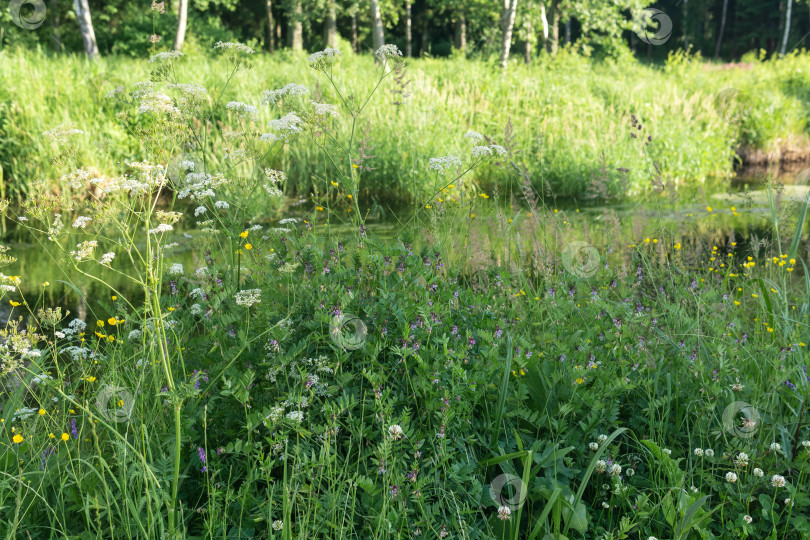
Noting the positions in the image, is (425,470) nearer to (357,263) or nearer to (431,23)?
(357,263)

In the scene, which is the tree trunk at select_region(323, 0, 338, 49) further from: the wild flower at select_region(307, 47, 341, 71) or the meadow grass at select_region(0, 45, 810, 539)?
the meadow grass at select_region(0, 45, 810, 539)

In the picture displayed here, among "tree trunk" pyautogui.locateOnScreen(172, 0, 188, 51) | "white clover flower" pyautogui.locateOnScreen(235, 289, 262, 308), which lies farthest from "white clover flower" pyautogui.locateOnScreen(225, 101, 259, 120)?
"tree trunk" pyautogui.locateOnScreen(172, 0, 188, 51)

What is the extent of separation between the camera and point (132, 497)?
77.9 inches

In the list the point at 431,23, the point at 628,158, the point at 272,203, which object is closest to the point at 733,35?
the point at 431,23

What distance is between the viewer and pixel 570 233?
627 cm

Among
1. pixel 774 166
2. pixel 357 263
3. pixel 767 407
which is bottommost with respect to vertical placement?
pixel 774 166

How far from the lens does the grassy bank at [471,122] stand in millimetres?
8242

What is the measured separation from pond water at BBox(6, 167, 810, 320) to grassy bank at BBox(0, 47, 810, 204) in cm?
65

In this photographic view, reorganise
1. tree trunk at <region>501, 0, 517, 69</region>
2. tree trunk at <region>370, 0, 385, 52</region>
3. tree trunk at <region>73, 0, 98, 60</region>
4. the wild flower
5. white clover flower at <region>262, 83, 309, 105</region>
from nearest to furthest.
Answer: the wild flower < white clover flower at <region>262, 83, 309, 105</region> < tree trunk at <region>501, 0, 517, 69</region> < tree trunk at <region>73, 0, 98, 60</region> < tree trunk at <region>370, 0, 385, 52</region>

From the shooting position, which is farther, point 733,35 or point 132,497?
point 733,35

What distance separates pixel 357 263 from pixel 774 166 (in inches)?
453

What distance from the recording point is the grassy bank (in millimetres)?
8242

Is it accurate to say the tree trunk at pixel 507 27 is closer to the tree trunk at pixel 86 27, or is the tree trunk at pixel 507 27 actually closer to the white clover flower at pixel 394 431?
the tree trunk at pixel 86 27

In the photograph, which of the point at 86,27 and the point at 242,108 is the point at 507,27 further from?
the point at 242,108
